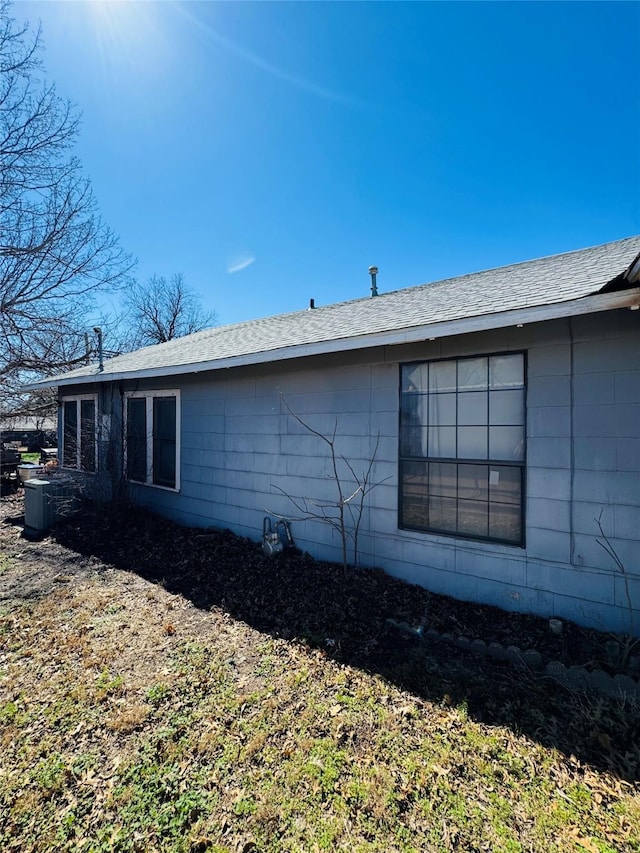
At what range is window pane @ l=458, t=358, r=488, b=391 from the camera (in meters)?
4.10

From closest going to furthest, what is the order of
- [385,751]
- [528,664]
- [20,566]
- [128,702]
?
[385,751], [128,702], [528,664], [20,566]

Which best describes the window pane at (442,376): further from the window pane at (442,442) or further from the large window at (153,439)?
the large window at (153,439)

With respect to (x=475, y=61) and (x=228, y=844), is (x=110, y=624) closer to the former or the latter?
(x=228, y=844)

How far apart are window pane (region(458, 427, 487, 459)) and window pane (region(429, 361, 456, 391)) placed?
0.47 m

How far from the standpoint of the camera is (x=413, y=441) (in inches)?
179

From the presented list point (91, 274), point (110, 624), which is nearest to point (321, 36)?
point (91, 274)

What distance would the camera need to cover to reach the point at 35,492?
7324mm

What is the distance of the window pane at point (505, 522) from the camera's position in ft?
12.8

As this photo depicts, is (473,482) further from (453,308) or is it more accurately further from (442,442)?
(453,308)

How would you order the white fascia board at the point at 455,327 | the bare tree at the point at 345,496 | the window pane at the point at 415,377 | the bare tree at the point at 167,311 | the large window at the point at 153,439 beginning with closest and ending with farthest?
the white fascia board at the point at 455,327 → the window pane at the point at 415,377 → the bare tree at the point at 345,496 → the large window at the point at 153,439 → the bare tree at the point at 167,311

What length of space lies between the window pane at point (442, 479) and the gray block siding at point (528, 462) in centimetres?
45

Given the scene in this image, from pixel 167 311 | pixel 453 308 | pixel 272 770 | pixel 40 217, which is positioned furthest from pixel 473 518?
pixel 167 311

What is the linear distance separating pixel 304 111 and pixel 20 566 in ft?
27.8

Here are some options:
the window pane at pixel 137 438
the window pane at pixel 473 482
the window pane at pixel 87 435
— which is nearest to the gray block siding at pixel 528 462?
the window pane at pixel 473 482
